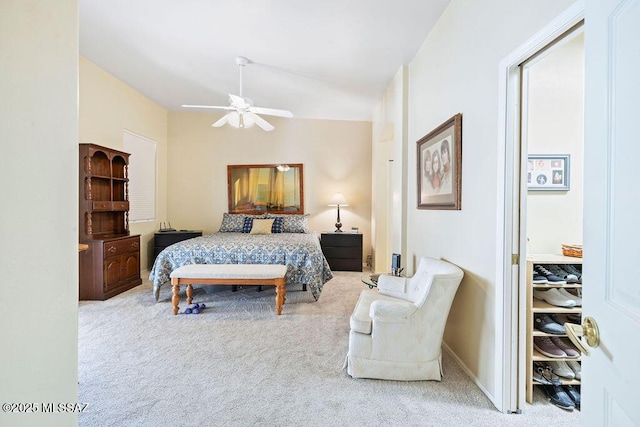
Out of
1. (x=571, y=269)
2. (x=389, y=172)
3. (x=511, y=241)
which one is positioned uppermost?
(x=389, y=172)

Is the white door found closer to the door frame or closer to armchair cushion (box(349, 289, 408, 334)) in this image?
the door frame

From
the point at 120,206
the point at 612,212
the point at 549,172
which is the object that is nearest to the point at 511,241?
the point at 549,172

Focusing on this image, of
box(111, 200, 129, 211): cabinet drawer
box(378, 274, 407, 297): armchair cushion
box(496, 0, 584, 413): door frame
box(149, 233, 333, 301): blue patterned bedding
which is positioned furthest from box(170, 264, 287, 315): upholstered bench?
box(496, 0, 584, 413): door frame

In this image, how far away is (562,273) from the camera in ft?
6.41

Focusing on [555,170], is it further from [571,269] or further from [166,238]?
[166,238]

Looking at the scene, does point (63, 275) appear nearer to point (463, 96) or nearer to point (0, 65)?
point (0, 65)

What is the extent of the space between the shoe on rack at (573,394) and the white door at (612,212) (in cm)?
149

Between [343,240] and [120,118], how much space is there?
4061mm

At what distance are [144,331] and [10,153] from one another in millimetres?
2716

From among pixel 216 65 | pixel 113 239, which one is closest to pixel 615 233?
pixel 216 65

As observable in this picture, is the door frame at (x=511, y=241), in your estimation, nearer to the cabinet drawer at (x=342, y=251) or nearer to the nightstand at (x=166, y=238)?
the cabinet drawer at (x=342, y=251)

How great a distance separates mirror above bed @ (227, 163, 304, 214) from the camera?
19.6ft

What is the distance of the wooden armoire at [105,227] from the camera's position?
3.76 metres

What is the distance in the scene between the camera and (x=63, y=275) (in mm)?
856
